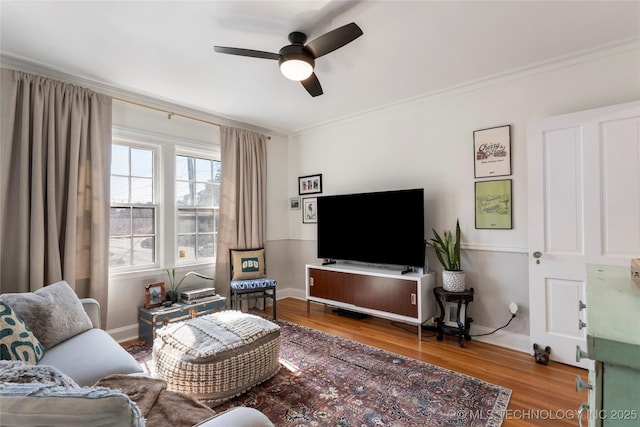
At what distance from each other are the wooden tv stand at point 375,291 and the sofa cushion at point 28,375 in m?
2.63

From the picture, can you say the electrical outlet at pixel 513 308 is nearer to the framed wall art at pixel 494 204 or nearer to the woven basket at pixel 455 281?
the woven basket at pixel 455 281

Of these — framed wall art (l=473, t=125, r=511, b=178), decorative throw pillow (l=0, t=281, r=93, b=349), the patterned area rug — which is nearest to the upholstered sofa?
decorative throw pillow (l=0, t=281, r=93, b=349)

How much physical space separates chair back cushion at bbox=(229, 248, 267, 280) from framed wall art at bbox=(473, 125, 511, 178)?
271 centimetres

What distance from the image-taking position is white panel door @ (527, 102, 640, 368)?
7.07 feet

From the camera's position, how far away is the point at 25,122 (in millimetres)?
2393

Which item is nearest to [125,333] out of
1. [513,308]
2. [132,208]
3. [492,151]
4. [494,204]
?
[132,208]

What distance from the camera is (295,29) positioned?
2080mm

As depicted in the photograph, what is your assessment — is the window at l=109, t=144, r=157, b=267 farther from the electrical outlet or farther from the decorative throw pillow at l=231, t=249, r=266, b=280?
the electrical outlet

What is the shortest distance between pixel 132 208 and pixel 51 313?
1.57 metres

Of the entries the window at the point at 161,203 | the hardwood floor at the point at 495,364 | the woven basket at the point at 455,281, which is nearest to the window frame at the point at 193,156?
the window at the point at 161,203

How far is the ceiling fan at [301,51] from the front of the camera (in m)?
1.85

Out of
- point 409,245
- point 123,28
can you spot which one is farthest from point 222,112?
point 409,245

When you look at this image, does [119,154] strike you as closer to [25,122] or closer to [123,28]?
[25,122]

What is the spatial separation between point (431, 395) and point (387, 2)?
2.54m
